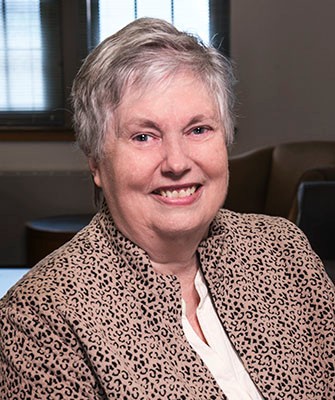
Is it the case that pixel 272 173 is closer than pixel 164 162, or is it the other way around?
pixel 164 162

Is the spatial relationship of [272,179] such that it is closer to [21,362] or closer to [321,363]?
[321,363]

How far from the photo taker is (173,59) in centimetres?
151

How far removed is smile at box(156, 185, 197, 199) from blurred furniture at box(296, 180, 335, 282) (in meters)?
2.78

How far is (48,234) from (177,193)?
3929mm

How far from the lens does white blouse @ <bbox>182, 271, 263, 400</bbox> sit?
5.16 ft

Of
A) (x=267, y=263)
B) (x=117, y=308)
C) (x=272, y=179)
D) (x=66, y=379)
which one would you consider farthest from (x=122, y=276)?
(x=272, y=179)

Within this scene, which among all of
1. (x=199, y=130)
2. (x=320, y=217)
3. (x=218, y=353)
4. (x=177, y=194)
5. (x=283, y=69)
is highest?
(x=199, y=130)

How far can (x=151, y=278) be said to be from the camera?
1.55 m

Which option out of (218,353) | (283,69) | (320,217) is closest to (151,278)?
(218,353)

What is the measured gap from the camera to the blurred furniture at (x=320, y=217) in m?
4.28

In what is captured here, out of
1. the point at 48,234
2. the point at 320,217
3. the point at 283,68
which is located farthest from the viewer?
the point at 283,68

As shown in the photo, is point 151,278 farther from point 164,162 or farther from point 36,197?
point 36,197

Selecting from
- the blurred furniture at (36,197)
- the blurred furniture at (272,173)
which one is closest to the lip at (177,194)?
the blurred furniture at (272,173)

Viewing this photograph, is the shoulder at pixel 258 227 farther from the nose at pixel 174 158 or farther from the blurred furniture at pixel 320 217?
the blurred furniture at pixel 320 217
